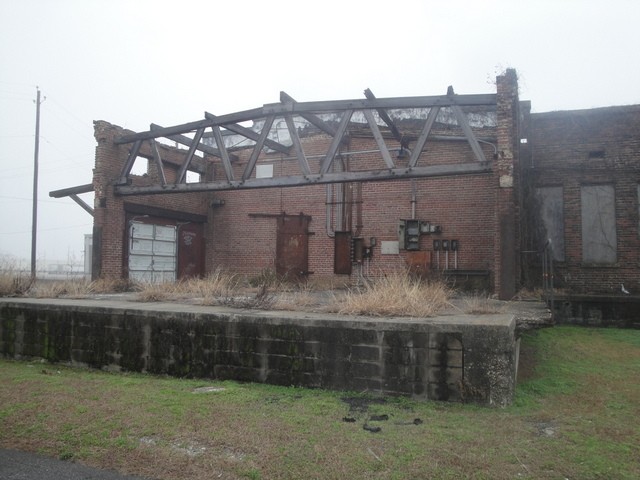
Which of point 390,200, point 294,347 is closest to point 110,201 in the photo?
point 390,200

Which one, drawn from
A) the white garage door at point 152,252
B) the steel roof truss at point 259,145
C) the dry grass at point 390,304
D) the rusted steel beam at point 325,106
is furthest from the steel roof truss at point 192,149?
the dry grass at point 390,304

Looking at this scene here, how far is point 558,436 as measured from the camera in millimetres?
4254

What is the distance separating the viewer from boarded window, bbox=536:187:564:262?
49.1ft

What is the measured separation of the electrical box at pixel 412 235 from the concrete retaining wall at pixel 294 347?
10.2 meters

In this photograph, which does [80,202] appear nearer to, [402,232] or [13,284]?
[13,284]

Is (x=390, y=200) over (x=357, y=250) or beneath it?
over

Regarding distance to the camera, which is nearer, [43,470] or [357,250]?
[43,470]

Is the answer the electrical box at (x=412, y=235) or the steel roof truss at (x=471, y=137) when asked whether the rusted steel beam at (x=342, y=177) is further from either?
the electrical box at (x=412, y=235)

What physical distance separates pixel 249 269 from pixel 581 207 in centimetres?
1166

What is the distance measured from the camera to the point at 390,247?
1703 cm

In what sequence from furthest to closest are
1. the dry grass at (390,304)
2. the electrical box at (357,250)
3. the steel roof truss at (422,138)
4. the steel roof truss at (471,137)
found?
the electrical box at (357,250) → the steel roof truss at (422,138) → the steel roof truss at (471,137) → the dry grass at (390,304)

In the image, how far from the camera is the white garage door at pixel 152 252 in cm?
1638

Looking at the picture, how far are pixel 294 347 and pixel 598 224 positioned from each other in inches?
480

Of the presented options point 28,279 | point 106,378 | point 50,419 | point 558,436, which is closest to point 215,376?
point 106,378
